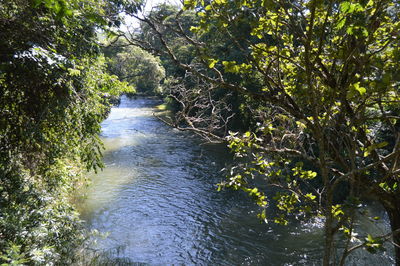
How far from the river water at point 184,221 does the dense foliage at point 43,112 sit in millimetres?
1688

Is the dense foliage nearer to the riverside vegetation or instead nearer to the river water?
the riverside vegetation

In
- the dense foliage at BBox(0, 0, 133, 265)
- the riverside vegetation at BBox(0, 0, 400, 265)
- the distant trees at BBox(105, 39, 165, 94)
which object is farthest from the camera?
the distant trees at BBox(105, 39, 165, 94)

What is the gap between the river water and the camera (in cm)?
851

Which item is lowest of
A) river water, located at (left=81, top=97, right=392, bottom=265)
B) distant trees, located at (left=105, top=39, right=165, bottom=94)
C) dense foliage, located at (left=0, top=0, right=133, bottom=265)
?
river water, located at (left=81, top=97, right=392, bottom=265)

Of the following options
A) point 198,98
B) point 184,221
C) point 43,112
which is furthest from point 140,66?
point 198,98

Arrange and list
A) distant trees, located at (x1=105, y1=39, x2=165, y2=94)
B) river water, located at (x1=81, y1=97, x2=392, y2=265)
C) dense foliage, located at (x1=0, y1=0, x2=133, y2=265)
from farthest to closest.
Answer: distant trees, located at (x1=105, y1=39, x2=165, y2=94) → river water, located at (x1=81, y1=97, x2=392, y2=265) → dense foliage, located at (x1=0, y1=0, x2=133, y2=265)

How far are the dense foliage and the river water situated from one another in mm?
1688

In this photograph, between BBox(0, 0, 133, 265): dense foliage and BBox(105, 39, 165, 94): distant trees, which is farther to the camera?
BBox(105, 39, 165, 94): distant trees

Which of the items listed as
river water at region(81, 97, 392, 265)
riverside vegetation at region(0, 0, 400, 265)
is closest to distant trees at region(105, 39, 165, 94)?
river water at region(81, 97, 392, 265)

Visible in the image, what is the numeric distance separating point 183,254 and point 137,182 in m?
5.93


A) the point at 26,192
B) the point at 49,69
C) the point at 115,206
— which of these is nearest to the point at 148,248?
the point at 115,206

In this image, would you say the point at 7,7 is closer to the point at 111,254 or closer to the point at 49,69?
the point at 49,69

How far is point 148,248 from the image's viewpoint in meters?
8.86

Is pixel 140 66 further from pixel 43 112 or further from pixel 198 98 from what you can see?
pixel 198 98
